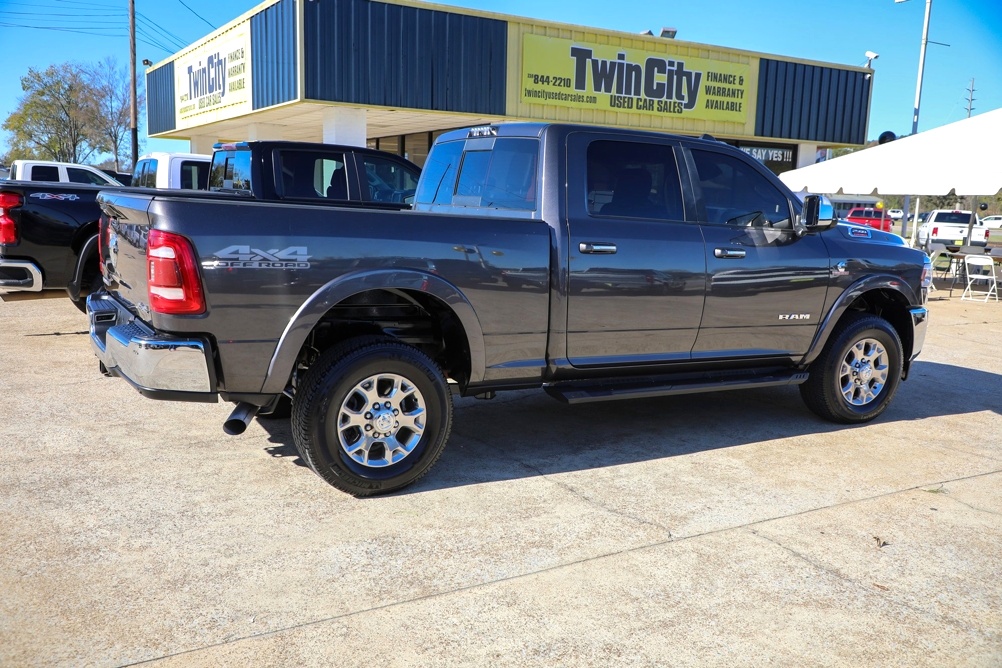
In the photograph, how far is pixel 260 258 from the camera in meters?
4.01

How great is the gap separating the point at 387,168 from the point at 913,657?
664cm

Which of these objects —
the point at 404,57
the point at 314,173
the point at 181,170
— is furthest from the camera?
the point at 404,57

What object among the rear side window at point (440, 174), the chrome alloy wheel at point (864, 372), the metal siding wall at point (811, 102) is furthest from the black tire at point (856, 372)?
the metal siding wall at point (811, 102)

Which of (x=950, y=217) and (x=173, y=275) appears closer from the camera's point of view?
(x=173, y=275)

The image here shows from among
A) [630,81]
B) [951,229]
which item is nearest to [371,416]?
[630,81]

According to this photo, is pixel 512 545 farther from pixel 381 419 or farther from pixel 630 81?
pixel 630 81

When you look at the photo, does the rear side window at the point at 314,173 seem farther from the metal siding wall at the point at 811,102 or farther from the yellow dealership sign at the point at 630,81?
the metal siding wall at the point at 811,102

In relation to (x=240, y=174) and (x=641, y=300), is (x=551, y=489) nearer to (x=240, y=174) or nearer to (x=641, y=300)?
(x=641, y=300)

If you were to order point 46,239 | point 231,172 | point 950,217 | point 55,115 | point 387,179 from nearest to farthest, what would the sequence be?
point 46,239 → point 387,179 → point 231,172 → point 950,217 → point 55,115

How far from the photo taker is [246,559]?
368 cm

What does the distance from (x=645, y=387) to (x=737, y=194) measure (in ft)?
4.90

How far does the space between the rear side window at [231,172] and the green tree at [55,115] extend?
5055cm

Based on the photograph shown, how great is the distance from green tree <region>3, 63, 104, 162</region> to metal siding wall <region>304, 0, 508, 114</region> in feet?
147

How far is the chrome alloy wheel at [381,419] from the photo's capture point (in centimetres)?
437
